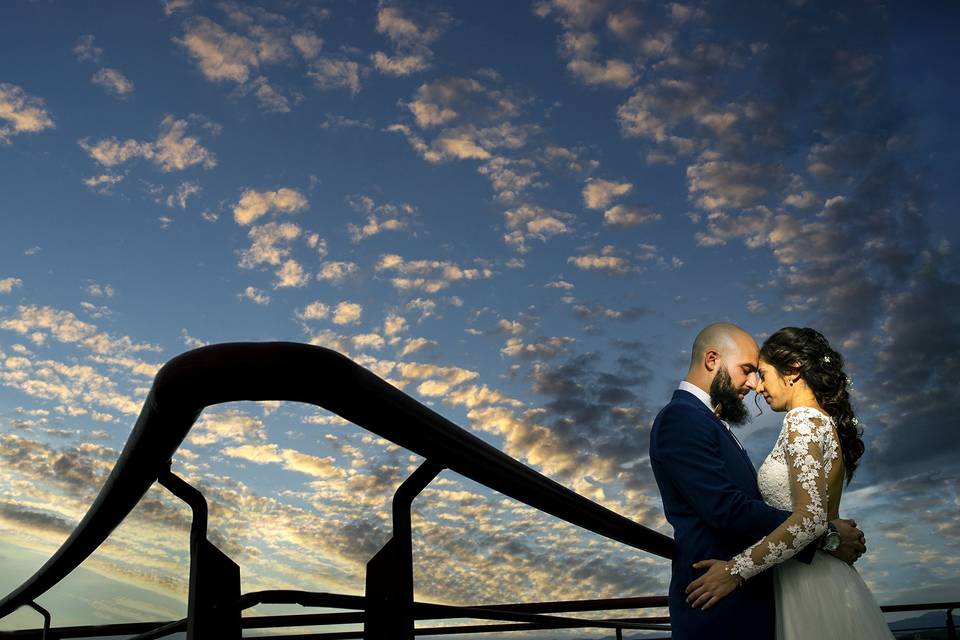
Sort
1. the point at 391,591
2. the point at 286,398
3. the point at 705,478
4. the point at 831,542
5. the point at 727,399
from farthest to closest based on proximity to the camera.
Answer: the point at 727,399
the point at 831,542
the point at 705,478
the point at 391,591
the point at 286,398

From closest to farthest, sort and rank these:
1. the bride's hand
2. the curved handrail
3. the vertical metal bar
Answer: the curved handrail, the bride's hand, the vertical metal bar

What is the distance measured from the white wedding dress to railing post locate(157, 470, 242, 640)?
4.38 feet

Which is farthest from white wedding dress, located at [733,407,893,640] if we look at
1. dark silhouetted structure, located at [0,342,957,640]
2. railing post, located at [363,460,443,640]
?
railing post, located at [363,460,443,640]

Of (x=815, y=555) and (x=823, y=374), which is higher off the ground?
(x=823, y=374)

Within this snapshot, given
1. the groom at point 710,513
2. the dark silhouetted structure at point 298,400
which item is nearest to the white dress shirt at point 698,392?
the groom at point 710,513

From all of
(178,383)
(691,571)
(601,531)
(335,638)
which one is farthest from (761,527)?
(335,638)

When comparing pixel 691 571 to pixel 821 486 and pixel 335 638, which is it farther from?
pixel 335 638

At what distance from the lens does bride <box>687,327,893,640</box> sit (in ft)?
5.90

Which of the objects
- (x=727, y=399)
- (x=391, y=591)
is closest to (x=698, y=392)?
(x=727, y=399)

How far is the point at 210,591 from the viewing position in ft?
2.60

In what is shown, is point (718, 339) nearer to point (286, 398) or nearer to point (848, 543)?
point (848, 543)

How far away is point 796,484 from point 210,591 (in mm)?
1607

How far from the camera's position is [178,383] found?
0.75 m

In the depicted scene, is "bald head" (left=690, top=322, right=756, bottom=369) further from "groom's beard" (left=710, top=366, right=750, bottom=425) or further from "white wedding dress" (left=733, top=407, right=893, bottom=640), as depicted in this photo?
"white wedding dress" (left=733, top=407, right=893, bottom=640)
